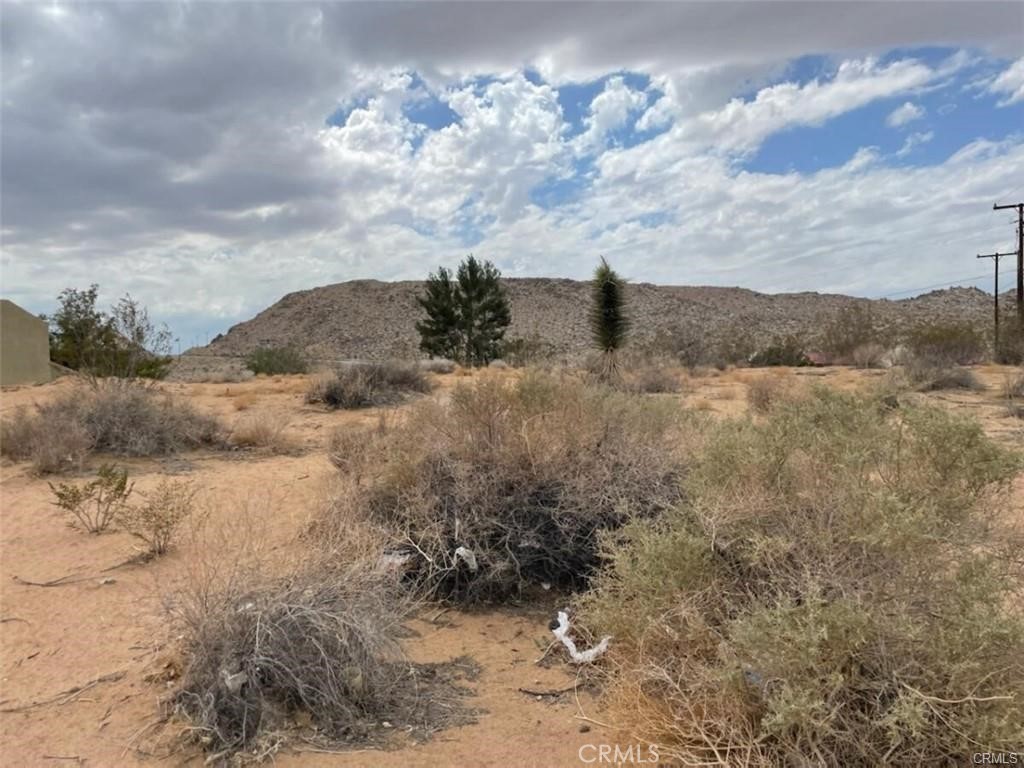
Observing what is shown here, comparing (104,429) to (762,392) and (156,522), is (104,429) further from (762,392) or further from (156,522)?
(762,392)

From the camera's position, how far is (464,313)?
41.6m

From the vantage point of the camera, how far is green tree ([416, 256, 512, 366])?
40812 millimetres

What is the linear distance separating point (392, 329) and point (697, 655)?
69.3m

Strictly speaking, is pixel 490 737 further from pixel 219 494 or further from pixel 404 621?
pixel 219 494

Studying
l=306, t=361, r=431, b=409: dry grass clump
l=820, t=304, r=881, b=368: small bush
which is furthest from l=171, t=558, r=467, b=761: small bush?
l=820, t=304, r=881, b=368: small bush

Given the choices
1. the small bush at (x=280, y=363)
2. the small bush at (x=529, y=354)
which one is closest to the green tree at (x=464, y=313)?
the small bush at (x=529, y=354)

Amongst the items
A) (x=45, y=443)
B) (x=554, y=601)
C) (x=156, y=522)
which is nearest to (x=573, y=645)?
Answer: (x=554, y=601)

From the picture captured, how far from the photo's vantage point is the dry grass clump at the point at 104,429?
958 cm

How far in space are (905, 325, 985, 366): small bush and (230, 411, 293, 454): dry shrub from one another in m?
20.3

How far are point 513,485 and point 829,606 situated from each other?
310cm

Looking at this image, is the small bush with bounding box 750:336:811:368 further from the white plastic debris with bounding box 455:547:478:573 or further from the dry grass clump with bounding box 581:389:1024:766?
the dry grass clump with bounding box 581:389:1024:766

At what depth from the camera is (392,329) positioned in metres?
71.0

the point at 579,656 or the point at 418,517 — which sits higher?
the point at 418,517

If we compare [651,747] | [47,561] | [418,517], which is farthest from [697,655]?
[47,561]
